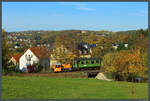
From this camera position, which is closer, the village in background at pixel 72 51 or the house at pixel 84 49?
the village in background at pixel 72 51

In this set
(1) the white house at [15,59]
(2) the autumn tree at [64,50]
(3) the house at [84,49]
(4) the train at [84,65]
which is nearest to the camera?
(1) the white house at [15,59]

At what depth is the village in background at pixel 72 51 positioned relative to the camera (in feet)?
42.0

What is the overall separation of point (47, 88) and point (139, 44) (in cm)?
1119

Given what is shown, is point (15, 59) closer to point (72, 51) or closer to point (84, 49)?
point (72, 51)

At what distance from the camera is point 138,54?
16.6 meters

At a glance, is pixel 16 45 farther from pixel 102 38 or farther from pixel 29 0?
pixel 102 38

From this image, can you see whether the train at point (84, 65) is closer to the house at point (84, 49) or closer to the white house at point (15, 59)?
the house at point (84, 49)

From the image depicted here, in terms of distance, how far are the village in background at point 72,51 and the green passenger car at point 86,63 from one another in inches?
13.6

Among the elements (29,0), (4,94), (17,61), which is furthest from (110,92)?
(17,61)

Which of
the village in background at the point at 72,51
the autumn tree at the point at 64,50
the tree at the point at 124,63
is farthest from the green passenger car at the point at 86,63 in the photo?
the tree at the point at 124,63

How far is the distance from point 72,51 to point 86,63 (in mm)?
2062

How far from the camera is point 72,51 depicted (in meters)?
23.4

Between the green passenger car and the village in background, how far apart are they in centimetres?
35

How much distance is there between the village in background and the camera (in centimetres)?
1281
